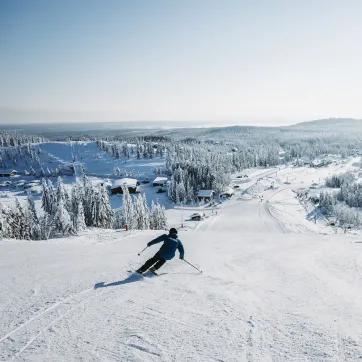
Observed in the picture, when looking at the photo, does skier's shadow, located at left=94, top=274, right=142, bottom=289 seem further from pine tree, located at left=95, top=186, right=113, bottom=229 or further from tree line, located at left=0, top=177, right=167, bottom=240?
pine tree, located at left=95, top=186, right=113, bottom=229

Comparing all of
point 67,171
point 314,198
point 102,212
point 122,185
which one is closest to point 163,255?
point 102,212

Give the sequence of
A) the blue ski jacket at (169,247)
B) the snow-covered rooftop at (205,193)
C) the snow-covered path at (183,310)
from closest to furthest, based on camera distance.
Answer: the snow-covered path at (183,310) < the blue ski jacket at (169,247) < the snow-covered rooftop at (205,193)

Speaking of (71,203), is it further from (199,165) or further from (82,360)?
(199,165)

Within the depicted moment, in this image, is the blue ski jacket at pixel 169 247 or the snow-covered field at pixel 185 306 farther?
the blue ski jacket at pixel 169 247

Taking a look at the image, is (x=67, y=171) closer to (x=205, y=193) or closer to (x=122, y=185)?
(x=122, y=185)

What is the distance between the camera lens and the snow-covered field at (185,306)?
15.7 ft

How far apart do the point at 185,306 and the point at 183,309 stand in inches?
5.7

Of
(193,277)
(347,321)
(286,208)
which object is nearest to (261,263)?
(193,277)

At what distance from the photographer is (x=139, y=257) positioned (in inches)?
418

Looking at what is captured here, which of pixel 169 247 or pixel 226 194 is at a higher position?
pixel 169 247

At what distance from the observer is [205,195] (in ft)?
289

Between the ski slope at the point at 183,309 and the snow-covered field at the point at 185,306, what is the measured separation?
0.02 metres

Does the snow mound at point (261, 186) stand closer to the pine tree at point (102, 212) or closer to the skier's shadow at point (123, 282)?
the pine tree at point (102, 212)

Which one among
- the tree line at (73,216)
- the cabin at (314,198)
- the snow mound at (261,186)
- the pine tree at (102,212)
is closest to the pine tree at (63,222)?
the tree line at (73,216)
